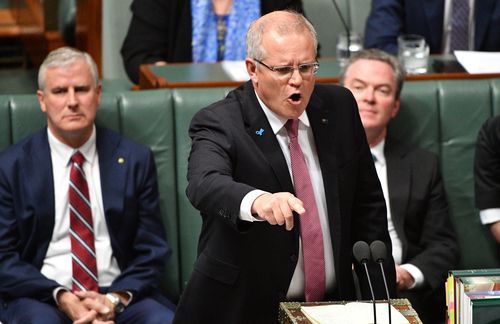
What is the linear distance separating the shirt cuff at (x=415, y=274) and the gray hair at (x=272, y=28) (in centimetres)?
118

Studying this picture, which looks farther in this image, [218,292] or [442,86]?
[442,86]

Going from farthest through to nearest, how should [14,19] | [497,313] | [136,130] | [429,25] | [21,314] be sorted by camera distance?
[14,19] < [429,25] < [136,130] < [21,314] < [497,313]

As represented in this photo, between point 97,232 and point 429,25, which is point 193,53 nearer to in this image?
point 429,25

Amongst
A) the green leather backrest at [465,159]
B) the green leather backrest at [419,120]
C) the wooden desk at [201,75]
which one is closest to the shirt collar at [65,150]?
the wooden desk at [201,75]

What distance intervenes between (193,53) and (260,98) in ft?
6.45

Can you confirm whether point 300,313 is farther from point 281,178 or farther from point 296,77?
point 296,77

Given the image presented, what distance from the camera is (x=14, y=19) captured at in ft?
22.5

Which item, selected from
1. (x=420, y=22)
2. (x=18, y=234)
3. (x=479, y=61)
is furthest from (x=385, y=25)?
(x=18, y=234)

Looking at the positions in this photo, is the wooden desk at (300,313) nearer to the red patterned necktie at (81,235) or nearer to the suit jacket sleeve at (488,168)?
the red patterned necktie at (81,235)

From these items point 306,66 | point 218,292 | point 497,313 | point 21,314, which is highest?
point 306,66

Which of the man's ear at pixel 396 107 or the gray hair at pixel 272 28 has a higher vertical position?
the gray hair at pixel 272 28

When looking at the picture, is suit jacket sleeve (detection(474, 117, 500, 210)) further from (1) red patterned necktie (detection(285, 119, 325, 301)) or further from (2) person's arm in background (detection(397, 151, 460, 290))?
(1) red patterned necktie (detection(285, 119, 325, 301))

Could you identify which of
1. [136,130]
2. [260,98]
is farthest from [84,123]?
[260,98]

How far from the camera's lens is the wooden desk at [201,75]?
4.02m
